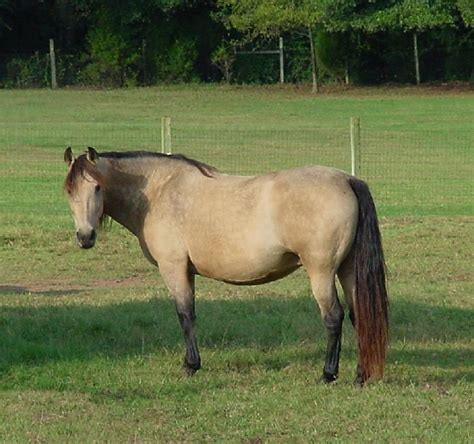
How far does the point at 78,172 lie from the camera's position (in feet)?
30.3

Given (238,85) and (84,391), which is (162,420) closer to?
(84,391)

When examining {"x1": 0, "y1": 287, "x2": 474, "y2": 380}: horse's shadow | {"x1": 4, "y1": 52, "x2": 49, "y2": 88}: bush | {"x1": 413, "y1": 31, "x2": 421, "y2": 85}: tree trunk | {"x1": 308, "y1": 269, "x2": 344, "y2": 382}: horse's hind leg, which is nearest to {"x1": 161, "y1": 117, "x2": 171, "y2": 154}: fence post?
{"x1": 0, "y1": 287, "x2": 474, "y2": 380}: horse's shadow

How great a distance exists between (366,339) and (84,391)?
2.02m

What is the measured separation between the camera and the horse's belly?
8.96m

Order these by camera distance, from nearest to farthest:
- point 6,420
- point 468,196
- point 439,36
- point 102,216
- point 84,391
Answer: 1. point 6,420
2. point 84,391
3. point 102,216
4. point 468,196
5. point 439,36

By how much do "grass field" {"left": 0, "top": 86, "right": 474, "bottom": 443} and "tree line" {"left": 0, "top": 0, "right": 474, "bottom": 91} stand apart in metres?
26.9

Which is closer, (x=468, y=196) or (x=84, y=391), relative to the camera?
(x=84, y=391)

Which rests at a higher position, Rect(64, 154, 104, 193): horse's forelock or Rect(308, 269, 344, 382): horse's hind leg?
Rect(64, 154, 104, 193): horse's forelock

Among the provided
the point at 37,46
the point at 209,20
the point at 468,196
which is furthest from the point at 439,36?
the point at 468,196

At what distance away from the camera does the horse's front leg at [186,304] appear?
937 cm

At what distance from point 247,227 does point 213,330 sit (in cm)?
200

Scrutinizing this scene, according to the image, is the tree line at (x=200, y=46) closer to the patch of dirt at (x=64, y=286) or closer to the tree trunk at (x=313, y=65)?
the tree trunk at (x=313, y=65)

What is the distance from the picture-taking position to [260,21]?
158ft

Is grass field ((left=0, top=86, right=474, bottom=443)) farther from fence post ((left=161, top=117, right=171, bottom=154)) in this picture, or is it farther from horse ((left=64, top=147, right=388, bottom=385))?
fence post ((left=161, top=117, right=171, bottom=154))
